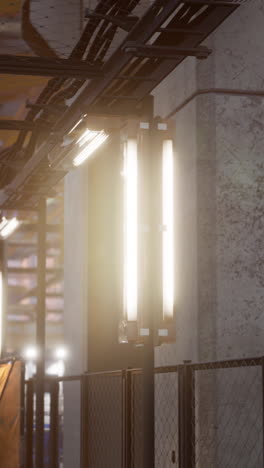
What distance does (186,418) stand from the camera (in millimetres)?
5785

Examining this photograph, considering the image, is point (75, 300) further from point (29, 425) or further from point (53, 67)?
point (53, 67)

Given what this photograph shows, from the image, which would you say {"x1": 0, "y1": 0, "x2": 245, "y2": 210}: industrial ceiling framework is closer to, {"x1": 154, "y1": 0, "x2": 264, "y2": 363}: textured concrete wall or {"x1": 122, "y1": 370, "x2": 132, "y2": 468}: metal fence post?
{"x1": 154, "y1": 0, "x2": 264, "y2": 363}: textured concrete wall

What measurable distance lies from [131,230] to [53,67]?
1.33 metres

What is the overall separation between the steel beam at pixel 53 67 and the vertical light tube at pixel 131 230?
1.94 ft

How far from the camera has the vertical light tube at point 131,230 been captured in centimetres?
566

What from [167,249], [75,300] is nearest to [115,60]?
[167,249]

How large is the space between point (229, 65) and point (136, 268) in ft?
6.81

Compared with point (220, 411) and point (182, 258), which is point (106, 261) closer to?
point (182, 258)

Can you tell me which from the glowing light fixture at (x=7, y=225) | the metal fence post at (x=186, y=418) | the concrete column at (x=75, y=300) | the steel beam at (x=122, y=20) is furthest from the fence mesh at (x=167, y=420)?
the glowing light fixture at (x=7, y=225)

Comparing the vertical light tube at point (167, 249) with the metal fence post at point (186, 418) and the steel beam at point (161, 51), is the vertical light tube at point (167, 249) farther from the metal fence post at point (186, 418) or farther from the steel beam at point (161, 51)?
the steel beam at point (161, 51)

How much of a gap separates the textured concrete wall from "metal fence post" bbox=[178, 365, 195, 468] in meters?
0.58

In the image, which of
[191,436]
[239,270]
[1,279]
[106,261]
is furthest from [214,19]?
[1,279]

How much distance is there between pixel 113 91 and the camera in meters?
6.28

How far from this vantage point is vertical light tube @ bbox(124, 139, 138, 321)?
5.66 m
